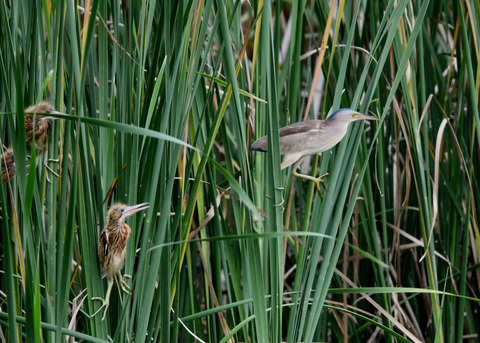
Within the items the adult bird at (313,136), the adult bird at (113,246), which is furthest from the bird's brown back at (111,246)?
the adult bird at (313,136)

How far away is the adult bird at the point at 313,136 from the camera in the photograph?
1.30m

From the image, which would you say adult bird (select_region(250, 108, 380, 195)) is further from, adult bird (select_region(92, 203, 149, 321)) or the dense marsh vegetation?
adult bird (select_region(92, 203, 149, 321))

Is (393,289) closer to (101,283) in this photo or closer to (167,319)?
(167,319)

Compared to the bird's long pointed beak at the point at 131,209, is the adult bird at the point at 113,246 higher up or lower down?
lower down

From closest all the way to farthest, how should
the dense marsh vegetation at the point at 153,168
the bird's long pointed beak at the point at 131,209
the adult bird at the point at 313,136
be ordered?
the dense marsh vegetation at the point at 153,168 → the bird's long pointed beak at the point at 131,209 → the adult bird at the point at 313,136

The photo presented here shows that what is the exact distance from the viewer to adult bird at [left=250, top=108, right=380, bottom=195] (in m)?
1.30

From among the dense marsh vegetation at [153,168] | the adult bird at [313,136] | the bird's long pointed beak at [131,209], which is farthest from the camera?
the adult bird at [313,136]

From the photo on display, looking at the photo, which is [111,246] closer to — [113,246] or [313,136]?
[113,246]

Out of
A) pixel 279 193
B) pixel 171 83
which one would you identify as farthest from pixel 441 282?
pixel 171 83

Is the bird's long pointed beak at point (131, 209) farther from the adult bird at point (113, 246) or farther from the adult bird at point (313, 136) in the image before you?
the adult bird at point (313, 136)

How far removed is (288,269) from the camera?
220cm

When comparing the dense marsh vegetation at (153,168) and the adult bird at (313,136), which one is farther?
the adult bird at (313,136)

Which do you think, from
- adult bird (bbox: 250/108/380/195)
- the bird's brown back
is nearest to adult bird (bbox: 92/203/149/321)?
the bird's brown back

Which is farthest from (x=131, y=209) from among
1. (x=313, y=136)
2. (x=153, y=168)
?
(x=313, y=136)
